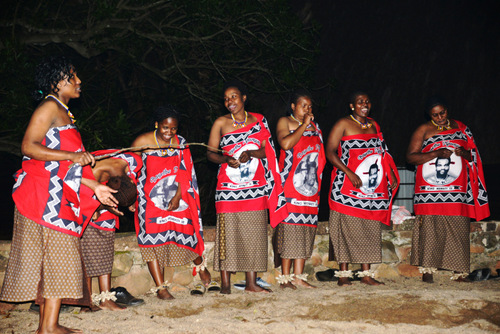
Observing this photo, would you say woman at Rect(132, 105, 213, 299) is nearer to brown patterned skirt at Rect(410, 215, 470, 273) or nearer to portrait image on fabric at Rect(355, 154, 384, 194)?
portrait image on fabric at Rect(355, 154, 384, 194)

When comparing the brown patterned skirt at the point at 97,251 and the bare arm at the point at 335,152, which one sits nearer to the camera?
the brown patterned skirt at the point at 97,251

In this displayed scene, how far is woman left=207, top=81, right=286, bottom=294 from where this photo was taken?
193 inches

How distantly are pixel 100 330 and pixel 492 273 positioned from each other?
4443mm

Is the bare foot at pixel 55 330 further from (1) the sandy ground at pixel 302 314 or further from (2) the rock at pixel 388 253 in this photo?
(2) the rock at pixel 388 253

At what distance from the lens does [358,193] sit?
5.19m

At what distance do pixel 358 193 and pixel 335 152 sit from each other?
49 cm

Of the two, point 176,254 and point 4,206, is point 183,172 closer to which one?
point 176,254

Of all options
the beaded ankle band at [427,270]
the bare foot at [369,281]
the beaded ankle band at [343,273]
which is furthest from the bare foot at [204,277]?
the beaded ankle band at [427,270]

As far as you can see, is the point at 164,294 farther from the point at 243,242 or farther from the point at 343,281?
the point at 343,281

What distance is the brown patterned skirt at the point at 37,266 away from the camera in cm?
332

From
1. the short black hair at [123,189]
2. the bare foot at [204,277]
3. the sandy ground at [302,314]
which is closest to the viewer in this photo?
the sandy ground at [302,314]

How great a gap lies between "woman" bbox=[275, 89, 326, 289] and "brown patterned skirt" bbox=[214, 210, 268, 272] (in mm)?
297

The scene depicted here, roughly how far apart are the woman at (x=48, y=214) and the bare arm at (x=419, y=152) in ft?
11.3

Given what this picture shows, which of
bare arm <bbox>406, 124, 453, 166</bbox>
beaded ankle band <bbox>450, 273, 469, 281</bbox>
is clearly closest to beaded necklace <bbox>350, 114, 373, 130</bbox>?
bare arm <bbox>406, 124, 453, 166</bbox>
